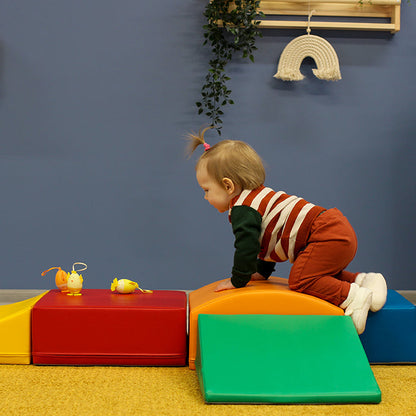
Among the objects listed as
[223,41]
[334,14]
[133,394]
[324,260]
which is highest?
[334,14]

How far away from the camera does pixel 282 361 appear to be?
125cm

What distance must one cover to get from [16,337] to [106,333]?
0.80ft

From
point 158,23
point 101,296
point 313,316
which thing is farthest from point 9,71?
point 313,316

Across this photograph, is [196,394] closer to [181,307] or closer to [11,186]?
[181,307]

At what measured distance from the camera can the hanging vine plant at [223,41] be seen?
2.25m

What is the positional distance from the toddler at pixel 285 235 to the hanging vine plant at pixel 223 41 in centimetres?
80

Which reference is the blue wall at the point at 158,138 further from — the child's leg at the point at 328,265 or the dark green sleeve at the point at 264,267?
the child's leg at the point at 328,265

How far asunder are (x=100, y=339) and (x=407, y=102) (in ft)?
5.83

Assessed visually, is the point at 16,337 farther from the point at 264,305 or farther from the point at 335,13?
the point at 335,13

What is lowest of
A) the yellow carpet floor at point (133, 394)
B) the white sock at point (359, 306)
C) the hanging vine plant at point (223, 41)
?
the yellow carpet floor at point (133, 394)

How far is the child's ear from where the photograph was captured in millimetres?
1575

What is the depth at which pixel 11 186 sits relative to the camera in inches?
94.3

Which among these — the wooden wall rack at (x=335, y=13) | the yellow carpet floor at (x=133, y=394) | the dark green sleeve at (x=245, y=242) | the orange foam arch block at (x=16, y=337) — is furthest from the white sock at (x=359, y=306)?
the wooden wall rack at (x=335, y=13)

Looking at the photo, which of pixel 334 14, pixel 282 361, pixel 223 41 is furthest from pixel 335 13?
pixel 282 361
